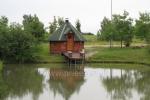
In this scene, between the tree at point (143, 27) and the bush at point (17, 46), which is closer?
the bush at point (17, 46)

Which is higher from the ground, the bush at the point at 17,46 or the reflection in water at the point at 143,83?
the bush at the point at 17,46

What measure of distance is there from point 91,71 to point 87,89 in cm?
1321

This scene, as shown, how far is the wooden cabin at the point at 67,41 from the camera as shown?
5922 centimetres

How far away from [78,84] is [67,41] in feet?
82.1

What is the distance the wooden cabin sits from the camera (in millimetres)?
59219

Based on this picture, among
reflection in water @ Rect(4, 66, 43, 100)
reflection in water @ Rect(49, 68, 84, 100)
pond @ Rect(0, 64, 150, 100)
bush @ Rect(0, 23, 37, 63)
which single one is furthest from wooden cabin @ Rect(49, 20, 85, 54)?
reflection in water @ Rect(4, 66, 43, 100)

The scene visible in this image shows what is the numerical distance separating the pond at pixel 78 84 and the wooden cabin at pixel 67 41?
38.5ft

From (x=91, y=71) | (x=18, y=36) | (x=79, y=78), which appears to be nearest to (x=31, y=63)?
(x=18, y=36)

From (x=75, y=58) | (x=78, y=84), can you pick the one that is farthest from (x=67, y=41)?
(x=78, y=84)

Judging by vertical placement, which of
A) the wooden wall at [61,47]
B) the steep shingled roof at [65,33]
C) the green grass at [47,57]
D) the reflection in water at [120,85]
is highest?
the steep shingled roof at [65,33]

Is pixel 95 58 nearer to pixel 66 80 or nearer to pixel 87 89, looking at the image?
pixel 66 80

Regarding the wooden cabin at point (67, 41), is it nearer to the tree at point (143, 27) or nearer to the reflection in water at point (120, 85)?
the tree at point (143, 27)

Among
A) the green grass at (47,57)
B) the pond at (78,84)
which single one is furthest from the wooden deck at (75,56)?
the pond at (78,84)

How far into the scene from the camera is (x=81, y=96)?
1120 inches
